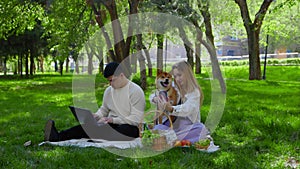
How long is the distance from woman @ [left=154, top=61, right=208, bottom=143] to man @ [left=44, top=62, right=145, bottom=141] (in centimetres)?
35

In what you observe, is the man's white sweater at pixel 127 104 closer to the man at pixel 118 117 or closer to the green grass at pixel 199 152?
the man at pixel 118 117

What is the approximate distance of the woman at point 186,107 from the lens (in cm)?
493

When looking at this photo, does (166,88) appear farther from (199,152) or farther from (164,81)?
(199,152)

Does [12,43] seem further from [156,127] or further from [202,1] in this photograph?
[156,127]

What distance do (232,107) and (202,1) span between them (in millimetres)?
7286

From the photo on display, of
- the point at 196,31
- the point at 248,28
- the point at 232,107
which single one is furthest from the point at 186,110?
the point at 248,28

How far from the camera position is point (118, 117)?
527 cm

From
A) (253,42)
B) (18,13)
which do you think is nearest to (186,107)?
(18,13)

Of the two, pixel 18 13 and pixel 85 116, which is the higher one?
pixel 18 13

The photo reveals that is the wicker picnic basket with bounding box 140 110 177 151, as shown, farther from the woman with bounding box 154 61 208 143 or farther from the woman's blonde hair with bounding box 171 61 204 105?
the woman's blonde hair with bounding box 171 61 204 105

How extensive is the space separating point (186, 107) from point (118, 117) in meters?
0.98

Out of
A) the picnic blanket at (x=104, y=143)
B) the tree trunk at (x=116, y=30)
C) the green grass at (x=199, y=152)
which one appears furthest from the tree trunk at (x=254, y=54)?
the picnic blanket at (x=104, y=143)

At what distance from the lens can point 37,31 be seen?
22.6 m

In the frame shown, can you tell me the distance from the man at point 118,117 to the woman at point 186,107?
35cm
